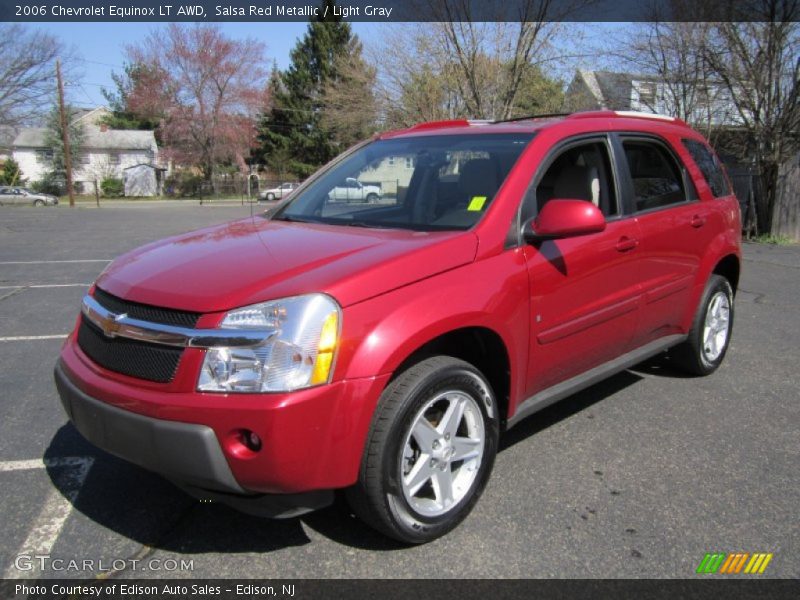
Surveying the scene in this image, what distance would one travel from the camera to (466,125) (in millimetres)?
3977

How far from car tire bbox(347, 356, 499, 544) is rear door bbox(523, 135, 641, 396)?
0.45 meters

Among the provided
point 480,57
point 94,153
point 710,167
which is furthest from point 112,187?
point 710,167

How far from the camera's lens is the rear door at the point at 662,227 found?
3859 millimetres

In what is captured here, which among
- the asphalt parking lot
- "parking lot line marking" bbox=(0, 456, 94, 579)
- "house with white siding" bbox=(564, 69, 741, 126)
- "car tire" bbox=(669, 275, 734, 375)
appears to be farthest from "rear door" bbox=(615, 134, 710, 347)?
"house with white siding" bbox=(564, 69, 741, 126)

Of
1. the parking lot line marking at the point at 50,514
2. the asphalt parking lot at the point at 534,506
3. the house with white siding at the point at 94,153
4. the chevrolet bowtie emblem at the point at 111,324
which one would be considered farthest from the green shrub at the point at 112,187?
the chevrolet bowtie emblem at the point at 111,324

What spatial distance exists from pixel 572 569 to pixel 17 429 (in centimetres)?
323

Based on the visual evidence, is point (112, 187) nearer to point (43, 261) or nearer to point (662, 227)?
point (43, 261)

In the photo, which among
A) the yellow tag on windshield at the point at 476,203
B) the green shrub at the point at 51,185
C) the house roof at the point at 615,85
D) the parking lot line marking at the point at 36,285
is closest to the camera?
the yellow tag on windshield at the point at 476,203

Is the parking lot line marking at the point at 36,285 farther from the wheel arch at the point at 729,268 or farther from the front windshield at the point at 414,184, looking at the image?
the wheel arch at the point at 729,268

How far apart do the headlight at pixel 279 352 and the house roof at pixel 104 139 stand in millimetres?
65031

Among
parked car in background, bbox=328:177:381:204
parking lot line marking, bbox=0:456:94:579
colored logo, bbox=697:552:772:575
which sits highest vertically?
parked car in background, bbox=328:177:381:204

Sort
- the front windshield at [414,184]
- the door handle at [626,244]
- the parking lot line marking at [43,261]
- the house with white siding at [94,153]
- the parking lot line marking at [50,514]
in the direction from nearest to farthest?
the parking lot line marking at [50,514] < the front windshield at [414,184] < the door handle at [626,244] < the parking lot line marking at [43,261] < the house with white siding at [94,153]

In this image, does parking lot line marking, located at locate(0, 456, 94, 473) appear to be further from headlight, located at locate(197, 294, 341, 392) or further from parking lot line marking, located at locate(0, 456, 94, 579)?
headlight, located at locate(197, 294, 341, 392)

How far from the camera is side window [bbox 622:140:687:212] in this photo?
12.9 ft
